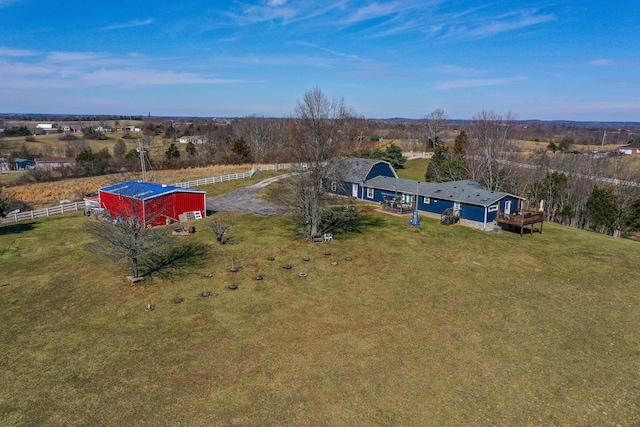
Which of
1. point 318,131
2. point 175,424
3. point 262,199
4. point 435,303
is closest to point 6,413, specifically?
point 175,424

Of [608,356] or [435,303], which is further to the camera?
[435,303]

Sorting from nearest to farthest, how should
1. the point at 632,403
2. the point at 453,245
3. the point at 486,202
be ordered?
the point at 632,403, the point at 453,245, the point at 486,202

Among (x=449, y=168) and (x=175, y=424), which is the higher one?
(x=449, y=168)

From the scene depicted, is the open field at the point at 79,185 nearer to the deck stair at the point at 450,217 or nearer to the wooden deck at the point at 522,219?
the deck stair at the point at 450,217

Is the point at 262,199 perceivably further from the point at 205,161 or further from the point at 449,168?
the point at 205,161

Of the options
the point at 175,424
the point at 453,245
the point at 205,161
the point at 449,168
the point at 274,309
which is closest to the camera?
the point at 175,424

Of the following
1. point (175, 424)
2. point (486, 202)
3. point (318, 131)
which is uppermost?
point (318, 131)

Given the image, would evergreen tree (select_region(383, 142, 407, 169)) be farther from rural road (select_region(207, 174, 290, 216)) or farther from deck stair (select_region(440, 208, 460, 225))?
deck stair (select_region(440, 208, 460, 225))
